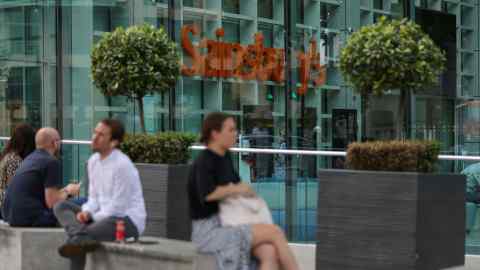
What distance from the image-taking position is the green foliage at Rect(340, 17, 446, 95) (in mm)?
7324

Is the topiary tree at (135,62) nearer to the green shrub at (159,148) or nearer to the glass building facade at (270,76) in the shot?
the green shrub at (159,148)

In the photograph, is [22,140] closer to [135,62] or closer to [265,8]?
[135,62]

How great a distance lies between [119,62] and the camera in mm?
9391

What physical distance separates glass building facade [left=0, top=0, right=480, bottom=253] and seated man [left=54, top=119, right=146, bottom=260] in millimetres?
6503

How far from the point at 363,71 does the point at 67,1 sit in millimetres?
9128

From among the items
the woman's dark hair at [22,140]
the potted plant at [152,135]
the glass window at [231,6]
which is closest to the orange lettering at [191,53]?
the glass window at [231,6]

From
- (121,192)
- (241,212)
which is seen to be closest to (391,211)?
(241,212)

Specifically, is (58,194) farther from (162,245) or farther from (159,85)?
(159,85)

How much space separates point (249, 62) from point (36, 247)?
23.3ft

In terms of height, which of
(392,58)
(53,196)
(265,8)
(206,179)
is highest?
(265,8)

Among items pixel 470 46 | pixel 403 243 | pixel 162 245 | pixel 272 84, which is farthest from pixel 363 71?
pixel 470 46

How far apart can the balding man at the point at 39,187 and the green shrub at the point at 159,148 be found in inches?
36.1

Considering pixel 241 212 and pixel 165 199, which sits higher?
pixel 241 212

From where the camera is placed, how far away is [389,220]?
6.85 meters
